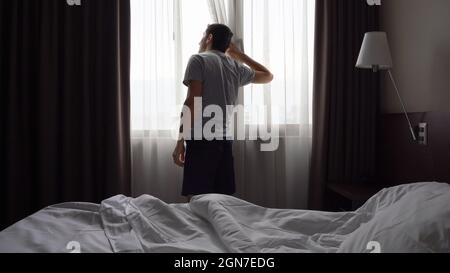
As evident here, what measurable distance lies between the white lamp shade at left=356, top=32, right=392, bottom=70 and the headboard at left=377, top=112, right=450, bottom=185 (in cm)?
36

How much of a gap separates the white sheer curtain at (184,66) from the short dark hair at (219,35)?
0.71 meters

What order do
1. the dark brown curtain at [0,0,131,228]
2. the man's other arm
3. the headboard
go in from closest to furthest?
the headboard < the man's other arm < the dark brown curtain at [0,0,131,228]

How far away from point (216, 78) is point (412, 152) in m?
1.25

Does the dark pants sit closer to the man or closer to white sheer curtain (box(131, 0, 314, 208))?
the man

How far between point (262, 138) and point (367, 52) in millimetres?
1013

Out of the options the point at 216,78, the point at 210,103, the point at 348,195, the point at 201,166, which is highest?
the point at 216,78

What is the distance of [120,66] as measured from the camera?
2.73 m

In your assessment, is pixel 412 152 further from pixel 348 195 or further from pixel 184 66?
pixel 184 66

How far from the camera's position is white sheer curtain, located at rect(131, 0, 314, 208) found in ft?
9.12

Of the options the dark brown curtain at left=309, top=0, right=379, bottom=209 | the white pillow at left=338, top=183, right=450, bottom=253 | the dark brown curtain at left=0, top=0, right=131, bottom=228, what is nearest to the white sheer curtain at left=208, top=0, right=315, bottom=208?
the dark brown curtain at left=309, top=0, right=379, bottom=209

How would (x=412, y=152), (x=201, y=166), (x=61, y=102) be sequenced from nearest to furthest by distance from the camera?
(x=201, y=166)
(x=412, y=152)
(x=61, y=102)

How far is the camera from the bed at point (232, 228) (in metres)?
0.96

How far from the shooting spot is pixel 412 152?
84.1 inches

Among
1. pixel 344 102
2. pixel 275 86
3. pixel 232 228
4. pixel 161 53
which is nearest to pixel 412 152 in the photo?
pixel 344 102
